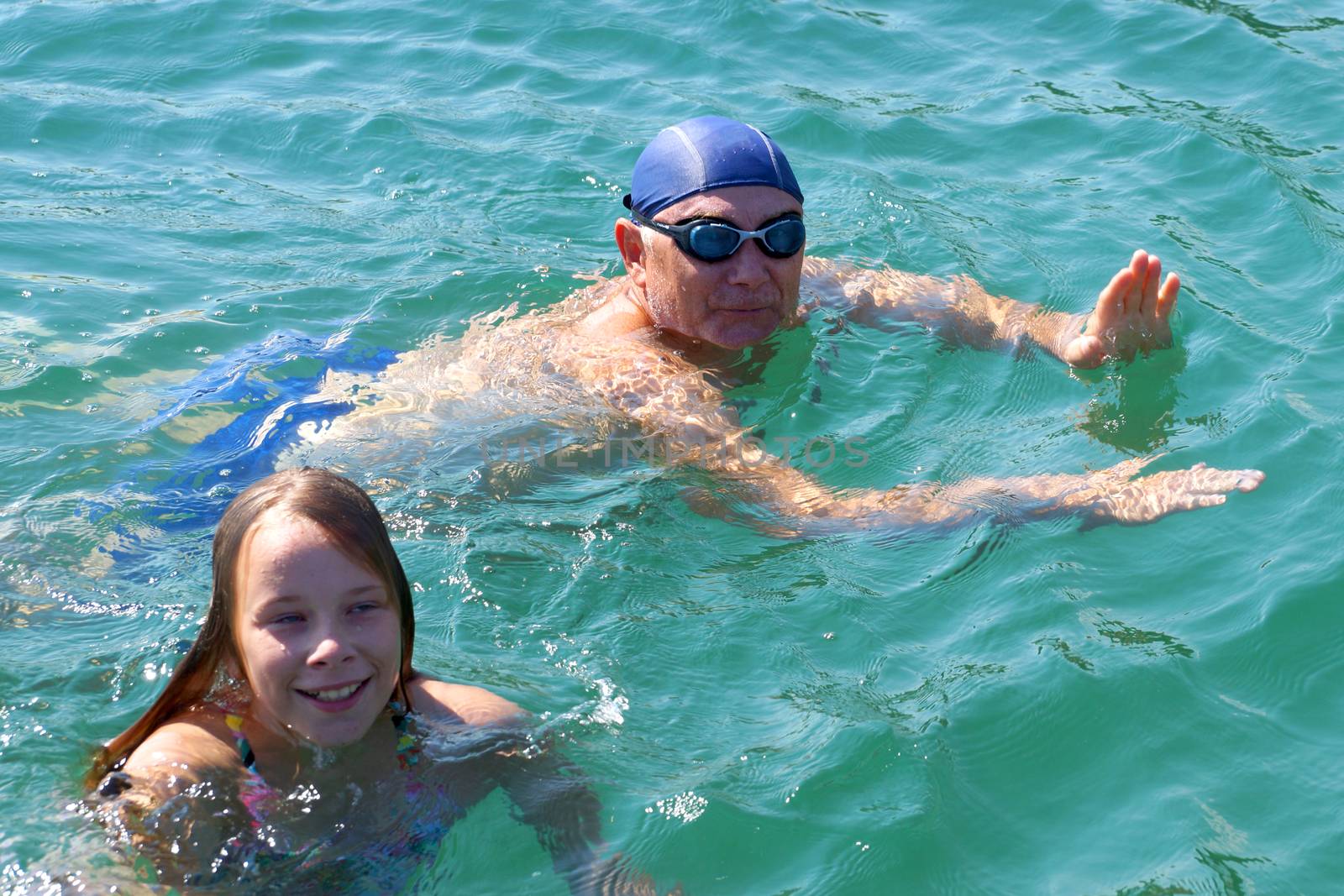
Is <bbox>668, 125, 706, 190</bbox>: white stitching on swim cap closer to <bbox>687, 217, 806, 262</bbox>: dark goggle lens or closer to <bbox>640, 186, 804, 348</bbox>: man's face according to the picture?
<bbox>640, 186, 804, 348</bbox>: man's face

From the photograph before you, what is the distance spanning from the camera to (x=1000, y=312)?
6.41 meters

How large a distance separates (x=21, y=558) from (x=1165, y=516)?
3.98 meters

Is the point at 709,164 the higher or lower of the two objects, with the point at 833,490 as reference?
higher

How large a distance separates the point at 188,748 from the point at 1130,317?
4.00 m

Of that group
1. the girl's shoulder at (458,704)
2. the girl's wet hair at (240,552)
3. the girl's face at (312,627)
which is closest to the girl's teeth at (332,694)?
the girl's face at (312,627)

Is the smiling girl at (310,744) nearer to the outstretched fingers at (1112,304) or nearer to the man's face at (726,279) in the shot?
the man's face at (726,279)

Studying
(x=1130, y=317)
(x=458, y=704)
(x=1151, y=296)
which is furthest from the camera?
(x=1130, y=317)

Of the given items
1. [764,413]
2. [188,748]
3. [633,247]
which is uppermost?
[633,247]

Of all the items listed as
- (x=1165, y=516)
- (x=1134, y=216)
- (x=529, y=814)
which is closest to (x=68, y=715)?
(x=529, y=814)

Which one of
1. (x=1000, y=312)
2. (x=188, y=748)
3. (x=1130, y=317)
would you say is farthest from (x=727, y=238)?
(x=188, y=748)

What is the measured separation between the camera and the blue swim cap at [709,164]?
5.61m

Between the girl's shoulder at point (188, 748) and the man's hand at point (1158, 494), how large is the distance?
3022mm

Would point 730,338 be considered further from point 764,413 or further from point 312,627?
point 312,627

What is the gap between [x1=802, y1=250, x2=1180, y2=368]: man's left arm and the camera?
5.60 m
